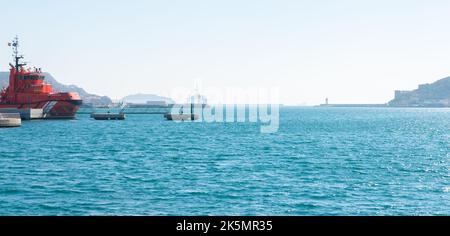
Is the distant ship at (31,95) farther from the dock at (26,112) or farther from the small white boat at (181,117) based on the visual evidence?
the small white boat at (181,117)

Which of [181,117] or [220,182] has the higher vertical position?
[181,117]

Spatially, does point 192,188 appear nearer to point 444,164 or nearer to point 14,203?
point 14,203

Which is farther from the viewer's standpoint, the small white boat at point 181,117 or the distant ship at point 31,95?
the small white boat at point 181,117

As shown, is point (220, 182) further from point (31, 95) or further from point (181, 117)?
point (181, 117)

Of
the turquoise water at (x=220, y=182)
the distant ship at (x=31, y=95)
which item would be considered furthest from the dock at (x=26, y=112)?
the turquoise water at (x=220, y=182)

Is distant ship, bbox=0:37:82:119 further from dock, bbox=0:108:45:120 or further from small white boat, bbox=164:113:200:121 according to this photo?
small white boat, bbox=164:113:200:121

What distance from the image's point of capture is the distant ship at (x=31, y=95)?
117m

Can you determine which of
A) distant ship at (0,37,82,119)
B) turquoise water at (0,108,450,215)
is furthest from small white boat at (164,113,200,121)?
turquoise water at (0,108,450,215)

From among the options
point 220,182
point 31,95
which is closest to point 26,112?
point 31,95

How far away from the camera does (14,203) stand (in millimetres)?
25562

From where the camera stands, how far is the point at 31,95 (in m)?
117

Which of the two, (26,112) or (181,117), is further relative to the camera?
(181,117)
